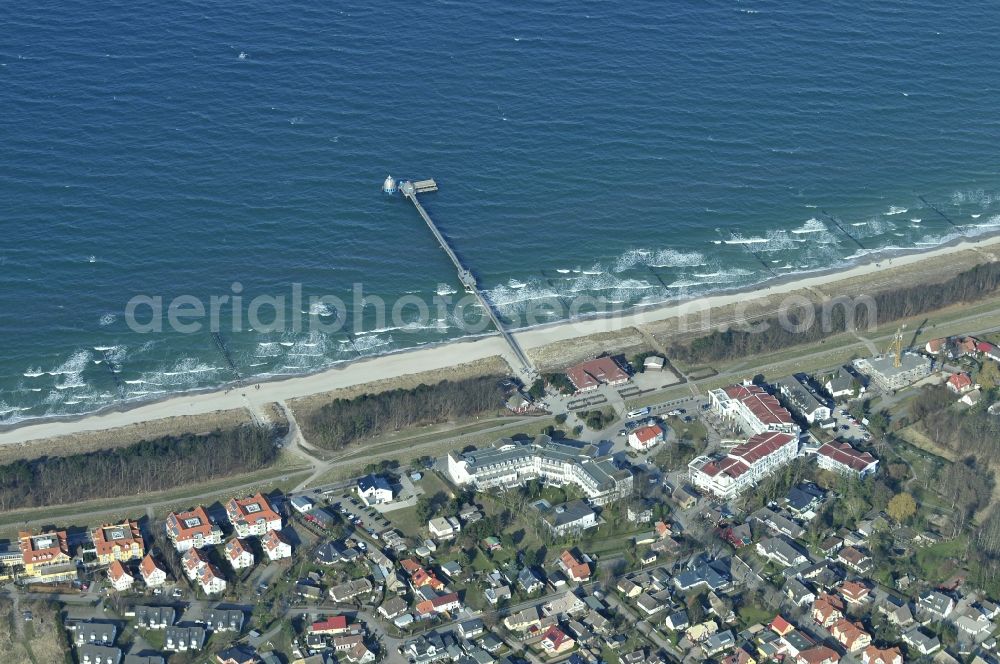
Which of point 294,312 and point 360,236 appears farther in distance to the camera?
point 360,236

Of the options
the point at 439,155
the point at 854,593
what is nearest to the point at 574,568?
the point at 854,593

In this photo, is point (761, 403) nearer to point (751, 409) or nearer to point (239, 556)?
point (751, 409)

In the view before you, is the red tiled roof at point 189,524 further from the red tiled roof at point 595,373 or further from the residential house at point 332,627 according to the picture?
the red tiled roof at point 595,373

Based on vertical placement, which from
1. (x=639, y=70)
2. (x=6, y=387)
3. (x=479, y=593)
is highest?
(x=639, y=70)

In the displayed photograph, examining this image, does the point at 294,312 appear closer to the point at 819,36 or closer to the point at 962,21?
the point at 819,36

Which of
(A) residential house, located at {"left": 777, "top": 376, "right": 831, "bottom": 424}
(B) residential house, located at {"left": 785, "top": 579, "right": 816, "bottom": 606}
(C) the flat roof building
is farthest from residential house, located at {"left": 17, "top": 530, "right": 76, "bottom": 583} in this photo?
(C) the flat roof building

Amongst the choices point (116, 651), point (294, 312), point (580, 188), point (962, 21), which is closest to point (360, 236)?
point (294, 312)
